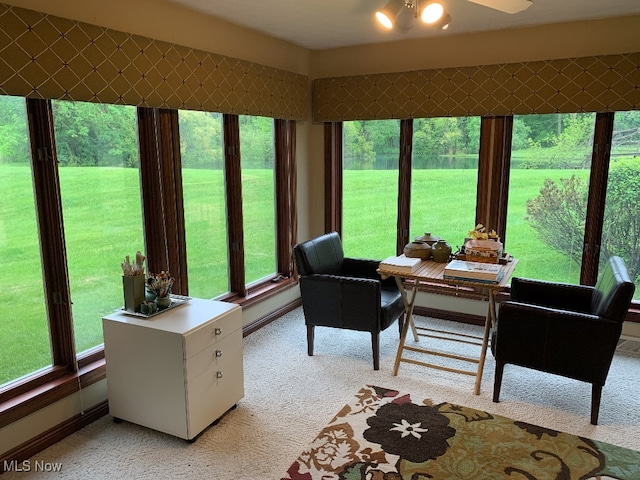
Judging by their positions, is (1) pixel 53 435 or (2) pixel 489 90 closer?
(1) pixel 53 435

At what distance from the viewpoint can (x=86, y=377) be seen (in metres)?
2.74

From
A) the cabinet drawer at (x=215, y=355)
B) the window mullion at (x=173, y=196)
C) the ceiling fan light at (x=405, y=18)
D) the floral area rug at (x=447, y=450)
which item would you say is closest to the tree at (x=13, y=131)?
the window mullion at (x=173, y=196)

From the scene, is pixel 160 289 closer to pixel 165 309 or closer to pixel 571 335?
pixel 165 309

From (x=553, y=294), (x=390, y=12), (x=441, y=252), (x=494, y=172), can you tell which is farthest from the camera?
(x=494, y=172)

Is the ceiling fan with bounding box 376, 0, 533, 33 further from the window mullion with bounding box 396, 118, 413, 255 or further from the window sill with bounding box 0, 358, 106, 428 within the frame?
the window sill with bounding box 0, 358, 106, 428

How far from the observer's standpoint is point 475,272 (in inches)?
117

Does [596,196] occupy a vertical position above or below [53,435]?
above

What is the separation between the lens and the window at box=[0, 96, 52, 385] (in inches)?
94.6

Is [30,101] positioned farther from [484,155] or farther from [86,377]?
[484,155]

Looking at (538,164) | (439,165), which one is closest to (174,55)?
(439,165)

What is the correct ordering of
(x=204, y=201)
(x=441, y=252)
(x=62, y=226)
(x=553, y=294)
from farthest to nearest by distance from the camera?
(x=204, y=201) → (x=441, y=252) → (x=553, y=294) → (x=62, y=226)

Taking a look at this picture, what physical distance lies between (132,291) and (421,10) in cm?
210

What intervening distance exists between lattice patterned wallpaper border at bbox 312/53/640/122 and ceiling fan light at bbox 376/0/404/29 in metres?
1.72

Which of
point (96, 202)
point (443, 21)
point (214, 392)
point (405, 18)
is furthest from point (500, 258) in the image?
point (96, 202)
